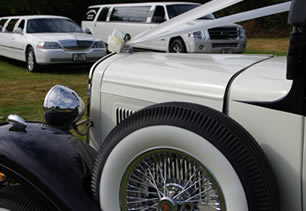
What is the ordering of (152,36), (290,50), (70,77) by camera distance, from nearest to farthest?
(290,50)
(152,36)
(70,77)

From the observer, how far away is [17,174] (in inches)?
71.0

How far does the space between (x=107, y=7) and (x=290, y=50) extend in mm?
14254

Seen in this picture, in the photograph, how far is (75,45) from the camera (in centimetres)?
965

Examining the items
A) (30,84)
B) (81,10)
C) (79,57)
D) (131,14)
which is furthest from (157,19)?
(81,10)

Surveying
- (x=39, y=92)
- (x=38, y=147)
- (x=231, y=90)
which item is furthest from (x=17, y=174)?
(x=39, y=92)

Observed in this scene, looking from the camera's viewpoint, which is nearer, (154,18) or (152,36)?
(152,36)

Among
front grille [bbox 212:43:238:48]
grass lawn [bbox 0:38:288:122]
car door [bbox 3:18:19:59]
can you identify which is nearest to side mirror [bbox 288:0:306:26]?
grass lawn [bbox 0:38:288:122]

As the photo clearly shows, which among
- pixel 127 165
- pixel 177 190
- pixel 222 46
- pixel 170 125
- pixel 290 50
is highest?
pixel 290 50

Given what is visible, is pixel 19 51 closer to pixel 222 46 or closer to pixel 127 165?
pixel 222 46

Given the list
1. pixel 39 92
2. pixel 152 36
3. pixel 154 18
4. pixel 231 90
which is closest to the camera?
pixel 231 90

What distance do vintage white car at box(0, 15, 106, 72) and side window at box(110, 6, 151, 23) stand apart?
8.67 feet

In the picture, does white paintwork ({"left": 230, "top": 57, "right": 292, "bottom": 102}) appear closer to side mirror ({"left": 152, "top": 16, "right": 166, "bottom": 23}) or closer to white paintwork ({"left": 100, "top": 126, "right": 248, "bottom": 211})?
white paintwork ({"left": 100, "top": 126, "right": 248, "bottom": 211})

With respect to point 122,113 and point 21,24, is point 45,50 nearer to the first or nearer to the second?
point 21,24

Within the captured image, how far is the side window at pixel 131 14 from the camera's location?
498 inches
